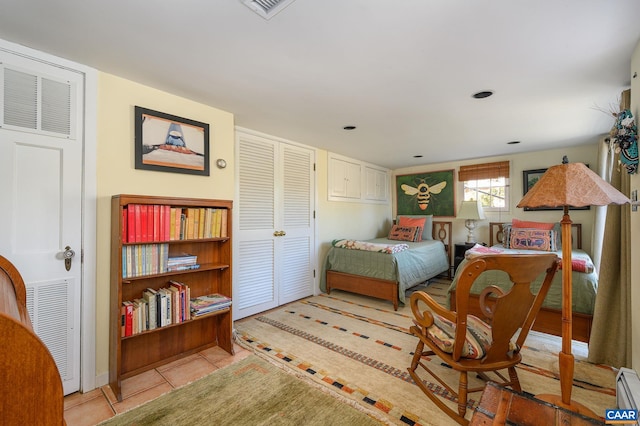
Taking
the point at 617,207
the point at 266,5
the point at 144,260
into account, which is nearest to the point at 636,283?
the point at 617,207

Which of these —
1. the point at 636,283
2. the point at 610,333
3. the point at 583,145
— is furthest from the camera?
the point at 583,145

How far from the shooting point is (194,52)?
175 centimetres

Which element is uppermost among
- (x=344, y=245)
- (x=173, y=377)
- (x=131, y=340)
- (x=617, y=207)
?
(x=617, y=207)

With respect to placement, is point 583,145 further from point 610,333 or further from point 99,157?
point 99,157

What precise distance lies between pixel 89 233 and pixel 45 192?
36 centimetres

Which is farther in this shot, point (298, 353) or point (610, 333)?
point (298, 353)

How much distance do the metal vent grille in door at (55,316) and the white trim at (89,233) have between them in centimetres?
7

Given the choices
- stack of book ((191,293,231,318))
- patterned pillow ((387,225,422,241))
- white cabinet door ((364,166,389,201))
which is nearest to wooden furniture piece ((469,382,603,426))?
stack of book ((191,293,231,318))

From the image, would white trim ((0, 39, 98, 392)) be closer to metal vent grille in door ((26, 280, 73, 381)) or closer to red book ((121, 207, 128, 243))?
metal vent grille in door ((26, 280, 73, 381))

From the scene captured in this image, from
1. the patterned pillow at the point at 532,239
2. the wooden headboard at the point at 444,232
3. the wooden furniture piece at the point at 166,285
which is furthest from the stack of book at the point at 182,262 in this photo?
the wooden headboard at the point at 444,232

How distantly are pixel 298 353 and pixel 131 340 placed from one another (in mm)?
1306

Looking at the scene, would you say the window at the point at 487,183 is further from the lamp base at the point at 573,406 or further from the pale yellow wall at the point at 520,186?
the lamp base at the point at 573,406

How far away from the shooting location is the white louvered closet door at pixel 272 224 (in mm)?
3211

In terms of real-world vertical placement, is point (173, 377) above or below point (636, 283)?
below
